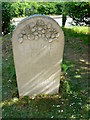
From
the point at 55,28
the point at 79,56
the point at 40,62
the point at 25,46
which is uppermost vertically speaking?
the point at 55,28

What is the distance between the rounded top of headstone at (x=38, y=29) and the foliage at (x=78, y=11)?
10.0ft

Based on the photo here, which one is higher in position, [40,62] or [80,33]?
[40,62]

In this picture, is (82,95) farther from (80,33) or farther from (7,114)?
(80,33)

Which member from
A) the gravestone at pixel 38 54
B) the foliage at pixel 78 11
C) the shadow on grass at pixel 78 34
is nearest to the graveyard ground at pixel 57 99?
the gravestone at pixel 38 54

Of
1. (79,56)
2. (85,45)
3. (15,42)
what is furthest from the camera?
(85,45)

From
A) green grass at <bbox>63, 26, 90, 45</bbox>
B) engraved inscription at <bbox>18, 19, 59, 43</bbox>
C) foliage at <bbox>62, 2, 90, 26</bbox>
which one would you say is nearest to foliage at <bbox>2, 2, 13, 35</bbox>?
foliage at <bbox>62, 2, 90, 26</bbox>

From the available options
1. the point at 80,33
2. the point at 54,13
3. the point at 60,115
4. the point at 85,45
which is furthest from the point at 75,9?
the point at 60,115

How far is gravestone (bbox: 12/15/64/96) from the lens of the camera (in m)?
2.68

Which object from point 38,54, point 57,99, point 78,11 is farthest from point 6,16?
point 57,99

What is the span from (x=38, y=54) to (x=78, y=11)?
147 inches

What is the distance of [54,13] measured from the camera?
9.06 m

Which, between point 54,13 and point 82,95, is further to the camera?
point 54,13

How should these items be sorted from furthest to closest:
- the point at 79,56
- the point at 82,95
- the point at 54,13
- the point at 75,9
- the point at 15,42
→ the point at 54,13
the point at 75,9
the point at 79,56
the point at 82,95
the point at 15,42

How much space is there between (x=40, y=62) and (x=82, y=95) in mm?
891
